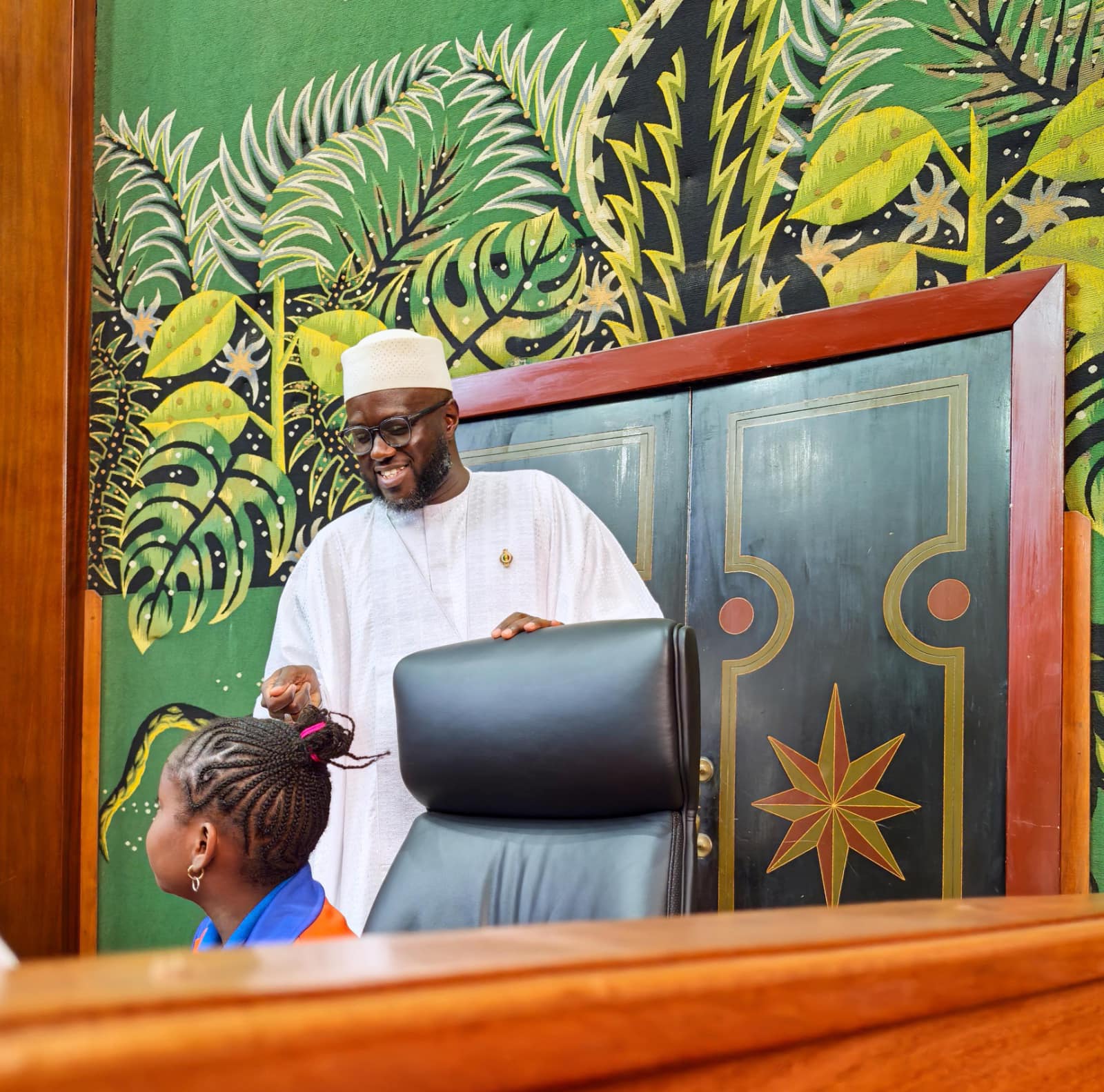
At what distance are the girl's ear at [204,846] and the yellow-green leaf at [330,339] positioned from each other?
1.89m

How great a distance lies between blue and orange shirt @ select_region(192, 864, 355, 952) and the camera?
4.47 ft

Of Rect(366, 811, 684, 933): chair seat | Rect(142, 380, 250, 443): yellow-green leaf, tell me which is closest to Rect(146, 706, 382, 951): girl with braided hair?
Rect(366, 811, 684, 933): chair seat

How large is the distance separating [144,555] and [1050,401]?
8.57 feet

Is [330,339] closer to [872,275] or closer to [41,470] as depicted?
[41,470]

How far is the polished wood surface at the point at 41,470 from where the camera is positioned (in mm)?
3336

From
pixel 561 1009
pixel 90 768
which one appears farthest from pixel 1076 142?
pixel 90 768

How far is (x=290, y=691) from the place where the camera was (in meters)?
2.28

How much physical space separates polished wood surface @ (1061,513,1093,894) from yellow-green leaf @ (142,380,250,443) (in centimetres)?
230

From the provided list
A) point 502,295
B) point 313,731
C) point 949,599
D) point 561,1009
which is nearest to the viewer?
point 561,1009

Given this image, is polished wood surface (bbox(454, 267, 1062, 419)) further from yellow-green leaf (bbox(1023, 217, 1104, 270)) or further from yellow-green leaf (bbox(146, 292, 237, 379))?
yellow-green leaf (bbox(146, 292, 237, 379))

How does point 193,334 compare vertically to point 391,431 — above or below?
above

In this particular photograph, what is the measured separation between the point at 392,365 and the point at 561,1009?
2.58 meters

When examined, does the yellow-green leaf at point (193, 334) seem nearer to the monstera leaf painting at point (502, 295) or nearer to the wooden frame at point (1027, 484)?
the monstera leaf painting at point (502, 295)

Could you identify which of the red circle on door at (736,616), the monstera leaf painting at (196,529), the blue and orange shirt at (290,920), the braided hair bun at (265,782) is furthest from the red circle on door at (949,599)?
the monstera leaf painting at (196,529)
